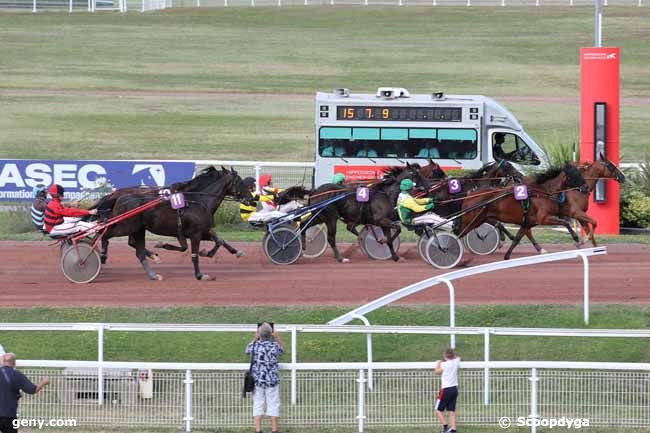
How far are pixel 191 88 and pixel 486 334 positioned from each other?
35.3 meters

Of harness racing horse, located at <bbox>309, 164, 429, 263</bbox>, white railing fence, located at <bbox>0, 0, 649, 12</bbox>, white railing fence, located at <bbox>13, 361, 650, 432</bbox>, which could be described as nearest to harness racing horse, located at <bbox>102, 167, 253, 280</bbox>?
harness racing horse, located at <bbox>309, 164, 429, 263</bbox>

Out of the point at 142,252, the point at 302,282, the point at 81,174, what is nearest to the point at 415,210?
the point at 302,282

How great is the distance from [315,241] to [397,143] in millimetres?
7185

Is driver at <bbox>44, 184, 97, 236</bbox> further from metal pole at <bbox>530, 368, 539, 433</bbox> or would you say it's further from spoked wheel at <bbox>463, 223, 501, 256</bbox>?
metal pole at <bbox>530, 368, 539, 433</bbox>

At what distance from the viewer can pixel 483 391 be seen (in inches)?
519

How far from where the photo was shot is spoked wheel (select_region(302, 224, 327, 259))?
21.3m

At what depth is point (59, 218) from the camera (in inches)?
741

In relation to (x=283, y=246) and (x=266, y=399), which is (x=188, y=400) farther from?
(x=283, y=246)

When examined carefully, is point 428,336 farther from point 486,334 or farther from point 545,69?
point 545,69

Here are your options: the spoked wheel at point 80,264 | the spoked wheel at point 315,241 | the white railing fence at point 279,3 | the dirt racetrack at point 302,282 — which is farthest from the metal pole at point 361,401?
the white railing fence at point 279,3

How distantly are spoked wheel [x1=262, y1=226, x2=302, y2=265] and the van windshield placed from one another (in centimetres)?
779

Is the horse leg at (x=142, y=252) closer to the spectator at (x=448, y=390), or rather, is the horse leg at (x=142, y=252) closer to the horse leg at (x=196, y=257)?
the horse leg at (x=196, y=257)

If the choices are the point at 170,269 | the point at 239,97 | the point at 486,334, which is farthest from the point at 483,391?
the point at 239,97

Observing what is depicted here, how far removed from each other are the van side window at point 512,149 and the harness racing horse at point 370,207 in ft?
23.7
